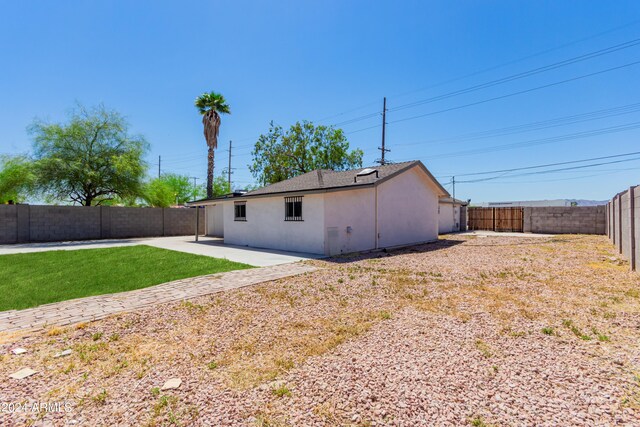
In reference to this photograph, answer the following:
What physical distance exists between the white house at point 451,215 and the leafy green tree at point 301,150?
37.9 ft

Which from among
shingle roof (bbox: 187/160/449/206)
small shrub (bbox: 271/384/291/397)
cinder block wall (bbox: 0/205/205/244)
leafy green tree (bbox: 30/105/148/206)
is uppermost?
leafy green tree (bbox: 30/105/148/206)

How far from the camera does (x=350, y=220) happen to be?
12211mm

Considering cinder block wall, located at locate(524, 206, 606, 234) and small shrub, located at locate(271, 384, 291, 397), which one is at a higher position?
cinder block wall, located at locate(524, 206, 606, 234)

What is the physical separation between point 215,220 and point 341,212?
12.8m

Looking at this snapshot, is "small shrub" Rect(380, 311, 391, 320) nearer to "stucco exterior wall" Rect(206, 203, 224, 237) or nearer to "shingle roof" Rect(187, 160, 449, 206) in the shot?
"shingle roof" Rect(187, 160, 449, 206)

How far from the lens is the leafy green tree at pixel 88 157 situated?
62.3ft

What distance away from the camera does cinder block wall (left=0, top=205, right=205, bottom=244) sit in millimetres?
16641

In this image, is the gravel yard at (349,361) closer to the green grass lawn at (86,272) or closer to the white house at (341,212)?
the green grass lawn at (86,272)

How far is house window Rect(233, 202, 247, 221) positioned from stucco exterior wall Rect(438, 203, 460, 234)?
14990mm

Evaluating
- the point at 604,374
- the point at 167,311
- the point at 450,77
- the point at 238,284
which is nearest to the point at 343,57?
the point at 450,77

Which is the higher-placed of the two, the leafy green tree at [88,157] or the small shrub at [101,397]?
the leafy green tree at [88,157]

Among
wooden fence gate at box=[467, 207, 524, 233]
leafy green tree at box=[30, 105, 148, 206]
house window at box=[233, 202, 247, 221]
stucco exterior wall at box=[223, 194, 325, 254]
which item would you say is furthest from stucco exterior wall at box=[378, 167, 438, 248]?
leafy green tree at box=[30, 105, 148, 206]

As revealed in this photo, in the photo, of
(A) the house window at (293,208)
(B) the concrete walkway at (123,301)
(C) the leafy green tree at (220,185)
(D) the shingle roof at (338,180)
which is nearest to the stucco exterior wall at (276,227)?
(A) the house window at (293,208)

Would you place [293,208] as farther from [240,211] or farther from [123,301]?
[123,301]
